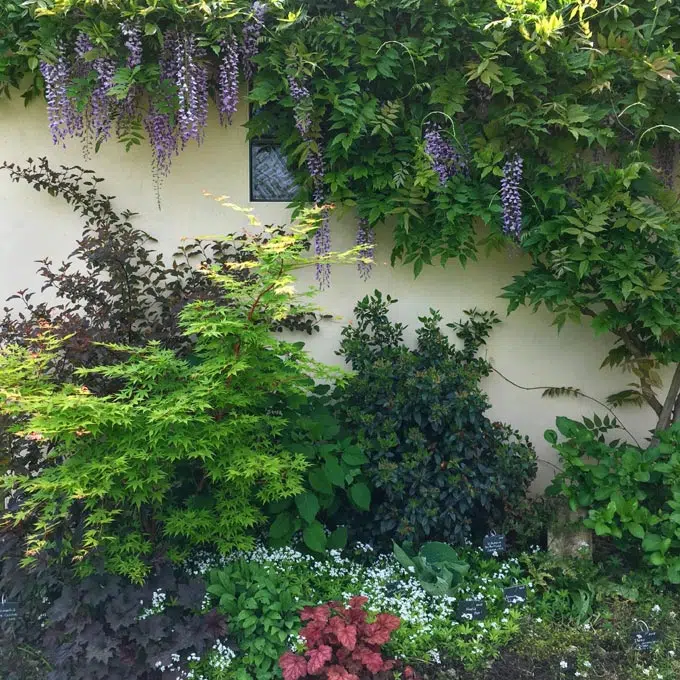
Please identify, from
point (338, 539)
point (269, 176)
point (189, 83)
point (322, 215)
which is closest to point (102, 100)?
point (189, 83)

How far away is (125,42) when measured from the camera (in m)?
2.97

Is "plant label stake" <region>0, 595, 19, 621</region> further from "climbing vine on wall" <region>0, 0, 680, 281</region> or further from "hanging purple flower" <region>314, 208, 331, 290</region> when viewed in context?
"climbing vine on wall" <region>0, 0, 680, 281</region>

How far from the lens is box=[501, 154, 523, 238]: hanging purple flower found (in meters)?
3.13

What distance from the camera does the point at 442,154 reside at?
10.6ft

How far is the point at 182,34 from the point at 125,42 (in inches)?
11.4

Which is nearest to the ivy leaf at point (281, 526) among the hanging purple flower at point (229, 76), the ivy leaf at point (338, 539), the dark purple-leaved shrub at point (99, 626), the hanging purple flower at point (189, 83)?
the ivy leaf at point (338, 539)

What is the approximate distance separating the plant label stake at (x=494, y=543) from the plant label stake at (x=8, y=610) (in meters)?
2.24

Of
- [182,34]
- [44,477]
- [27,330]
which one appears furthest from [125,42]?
[44,477]

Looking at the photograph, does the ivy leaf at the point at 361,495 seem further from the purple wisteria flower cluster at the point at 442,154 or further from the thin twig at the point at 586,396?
the purple wisteria flower cluster at the point at 442,154

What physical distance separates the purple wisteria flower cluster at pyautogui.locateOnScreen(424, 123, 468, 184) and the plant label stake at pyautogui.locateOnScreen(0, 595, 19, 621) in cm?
292

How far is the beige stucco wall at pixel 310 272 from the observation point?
354 centimetres

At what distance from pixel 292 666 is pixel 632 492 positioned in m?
1.91

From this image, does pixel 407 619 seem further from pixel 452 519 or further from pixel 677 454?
pixel 677 454

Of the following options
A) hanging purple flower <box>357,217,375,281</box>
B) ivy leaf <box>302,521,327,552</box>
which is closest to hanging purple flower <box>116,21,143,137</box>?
hanging purple flower <box>357,217,375,281</box>
